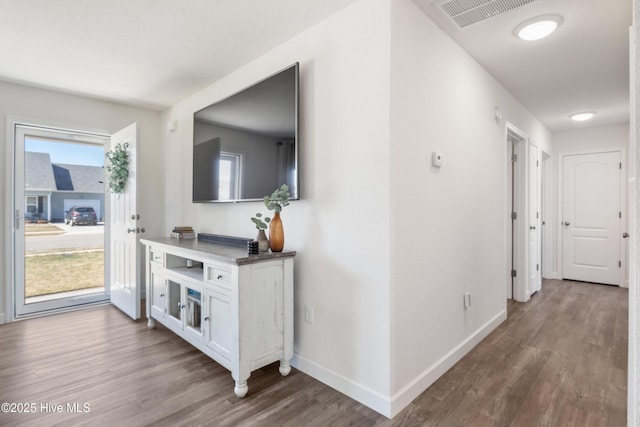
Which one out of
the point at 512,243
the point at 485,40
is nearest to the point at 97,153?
the point at 485,40

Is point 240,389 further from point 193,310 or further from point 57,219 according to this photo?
point 57,219

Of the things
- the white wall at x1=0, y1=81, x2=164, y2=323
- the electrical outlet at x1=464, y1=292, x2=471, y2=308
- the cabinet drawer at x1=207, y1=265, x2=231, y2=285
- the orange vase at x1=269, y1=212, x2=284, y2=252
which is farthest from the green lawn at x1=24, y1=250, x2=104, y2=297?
the electrical outlet at x1=464, y1=292, x2=471, y2=308

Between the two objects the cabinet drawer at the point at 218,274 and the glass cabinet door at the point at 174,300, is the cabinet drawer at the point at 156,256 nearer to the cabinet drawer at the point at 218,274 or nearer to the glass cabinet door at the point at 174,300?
the glass cabinet door at the point at 174,300

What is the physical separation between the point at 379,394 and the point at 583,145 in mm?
5203

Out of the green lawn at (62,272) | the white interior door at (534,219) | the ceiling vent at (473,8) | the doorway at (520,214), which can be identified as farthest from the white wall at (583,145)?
the green lawn at (62,272)

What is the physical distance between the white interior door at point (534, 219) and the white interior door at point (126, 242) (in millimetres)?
4466

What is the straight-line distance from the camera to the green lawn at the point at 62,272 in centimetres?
355

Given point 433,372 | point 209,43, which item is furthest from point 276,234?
point 209,43

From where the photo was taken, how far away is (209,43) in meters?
2.51

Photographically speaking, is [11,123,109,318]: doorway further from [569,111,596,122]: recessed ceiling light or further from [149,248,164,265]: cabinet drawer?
[569,111,596,122]: recessed ceiling light

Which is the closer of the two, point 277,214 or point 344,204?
point 344,204

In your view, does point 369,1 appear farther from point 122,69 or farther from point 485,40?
point 122,69

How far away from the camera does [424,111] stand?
2.15 m

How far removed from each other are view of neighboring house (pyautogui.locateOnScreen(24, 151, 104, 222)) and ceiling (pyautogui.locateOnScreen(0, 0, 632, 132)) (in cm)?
85
